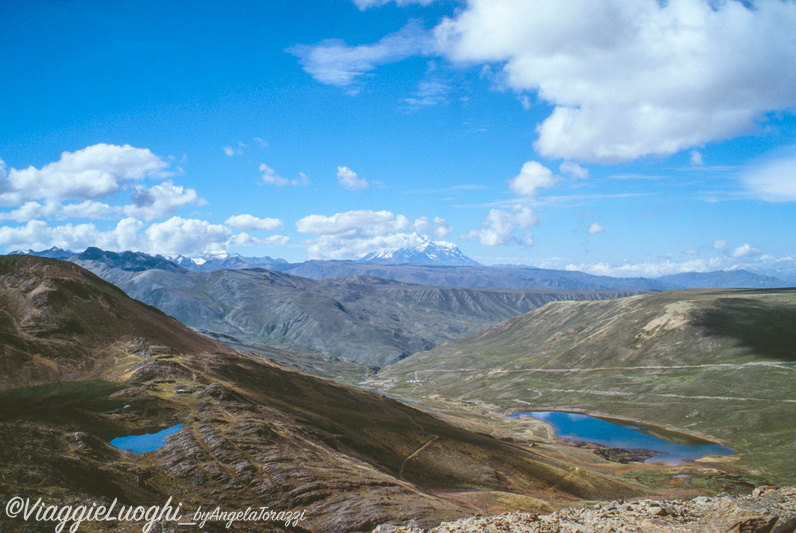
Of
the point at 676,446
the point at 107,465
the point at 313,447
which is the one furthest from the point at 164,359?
the point at 676,446

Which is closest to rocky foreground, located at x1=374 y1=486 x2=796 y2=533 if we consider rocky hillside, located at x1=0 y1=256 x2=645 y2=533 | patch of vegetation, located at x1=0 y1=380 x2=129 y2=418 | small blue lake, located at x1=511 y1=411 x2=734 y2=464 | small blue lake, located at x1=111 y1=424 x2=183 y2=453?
rocky hillside, located at x1=0 y1=256 x2=645 y2=533

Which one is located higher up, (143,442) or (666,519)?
(666,519)

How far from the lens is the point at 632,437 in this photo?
6147 inches

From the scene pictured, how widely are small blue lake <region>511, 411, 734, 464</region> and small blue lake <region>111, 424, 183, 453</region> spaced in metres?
129

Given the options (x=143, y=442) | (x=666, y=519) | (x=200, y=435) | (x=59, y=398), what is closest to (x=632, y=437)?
(x=666, y=519)

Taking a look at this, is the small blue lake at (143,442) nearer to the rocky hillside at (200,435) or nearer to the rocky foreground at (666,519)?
the rocky hillside at (200,435)

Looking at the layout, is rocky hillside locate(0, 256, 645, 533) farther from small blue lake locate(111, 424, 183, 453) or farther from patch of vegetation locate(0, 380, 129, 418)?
small blue lake locate(111, 424, 183, 453)

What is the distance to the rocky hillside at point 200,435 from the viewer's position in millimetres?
43062

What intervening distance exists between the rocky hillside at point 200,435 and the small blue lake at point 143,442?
4.05 feet

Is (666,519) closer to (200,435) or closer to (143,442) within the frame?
(200,435)

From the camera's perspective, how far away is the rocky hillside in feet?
141

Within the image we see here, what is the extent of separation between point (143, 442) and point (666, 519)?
54222 millimetres

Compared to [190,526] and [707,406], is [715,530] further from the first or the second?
[707,406]

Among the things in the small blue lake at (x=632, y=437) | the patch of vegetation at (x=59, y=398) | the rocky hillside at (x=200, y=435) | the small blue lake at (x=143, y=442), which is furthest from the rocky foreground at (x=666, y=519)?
the small blue lake at (x=632, y=437)
